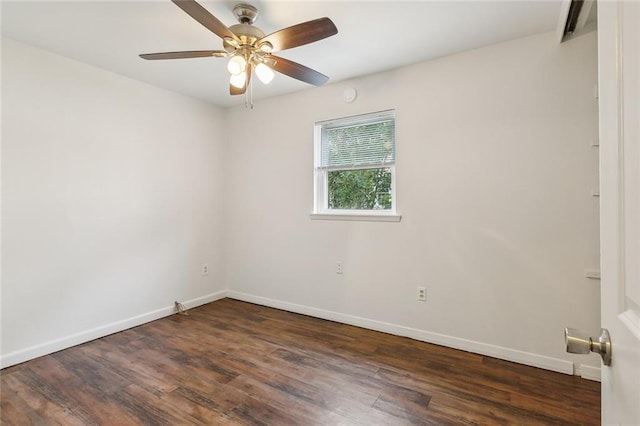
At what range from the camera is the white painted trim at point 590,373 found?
199 cm

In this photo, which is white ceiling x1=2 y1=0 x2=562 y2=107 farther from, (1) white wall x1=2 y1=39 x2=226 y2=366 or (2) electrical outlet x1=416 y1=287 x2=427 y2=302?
(2) electrical outlet x1=416 y1=287 x2=427 y2=302

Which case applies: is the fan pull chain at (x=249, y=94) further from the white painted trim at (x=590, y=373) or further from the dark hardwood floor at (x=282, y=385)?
the white painted trim at (x=590, y=373)

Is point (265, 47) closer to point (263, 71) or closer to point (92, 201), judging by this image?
point (263, 71)

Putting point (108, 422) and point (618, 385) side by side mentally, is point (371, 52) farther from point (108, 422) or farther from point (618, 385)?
point (108, 422)

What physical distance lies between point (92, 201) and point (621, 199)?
10.9 feet

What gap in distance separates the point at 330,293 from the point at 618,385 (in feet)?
8.59

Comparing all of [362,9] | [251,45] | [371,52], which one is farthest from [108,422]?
[371,52]

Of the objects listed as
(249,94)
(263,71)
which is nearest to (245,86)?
(263,71)

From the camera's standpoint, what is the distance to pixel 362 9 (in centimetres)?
188

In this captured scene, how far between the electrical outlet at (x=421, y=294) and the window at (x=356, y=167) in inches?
25.3

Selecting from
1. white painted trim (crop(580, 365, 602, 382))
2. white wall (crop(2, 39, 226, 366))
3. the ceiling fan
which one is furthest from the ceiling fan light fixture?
white painted trim (crop(580, 365, 602, 382))

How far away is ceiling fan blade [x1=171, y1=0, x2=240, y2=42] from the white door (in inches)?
59.8

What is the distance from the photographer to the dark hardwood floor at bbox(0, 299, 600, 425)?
1.68 meters

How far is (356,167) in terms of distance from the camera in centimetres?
300
